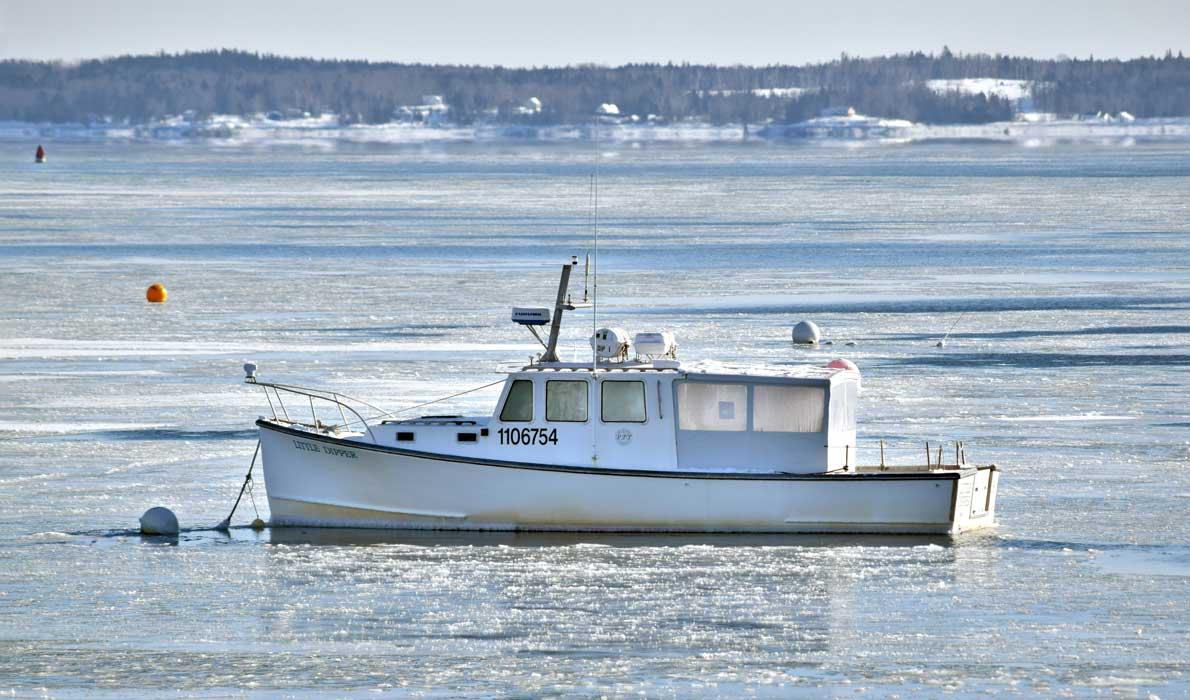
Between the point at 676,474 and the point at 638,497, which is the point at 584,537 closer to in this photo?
the point at 638,497

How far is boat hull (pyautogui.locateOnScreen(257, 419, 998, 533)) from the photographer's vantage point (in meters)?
24.3

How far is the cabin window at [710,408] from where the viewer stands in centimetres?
2467

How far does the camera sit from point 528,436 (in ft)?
80.8

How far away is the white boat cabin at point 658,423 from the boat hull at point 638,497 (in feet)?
0.77

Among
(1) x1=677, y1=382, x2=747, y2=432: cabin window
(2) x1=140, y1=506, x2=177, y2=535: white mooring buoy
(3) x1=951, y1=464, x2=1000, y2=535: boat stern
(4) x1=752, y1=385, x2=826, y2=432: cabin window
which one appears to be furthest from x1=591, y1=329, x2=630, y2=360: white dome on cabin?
(2) x1=140, y1=506, x2=177, y2=535: white mooring buoy

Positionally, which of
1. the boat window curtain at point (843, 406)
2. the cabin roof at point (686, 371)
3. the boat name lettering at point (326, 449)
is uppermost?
the cabin roof at point (686, 371)

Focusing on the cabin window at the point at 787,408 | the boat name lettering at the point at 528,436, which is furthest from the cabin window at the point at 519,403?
the cabin window at the point at 787,408

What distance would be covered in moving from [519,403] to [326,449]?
101 inches

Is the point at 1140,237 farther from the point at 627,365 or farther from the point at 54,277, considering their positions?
the point at 627,365

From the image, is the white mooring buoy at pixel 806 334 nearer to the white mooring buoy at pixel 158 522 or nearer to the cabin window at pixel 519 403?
the cabin window at pixel 519 403

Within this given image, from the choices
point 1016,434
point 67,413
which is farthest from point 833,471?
point 67,413

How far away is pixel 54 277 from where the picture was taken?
2317 inches

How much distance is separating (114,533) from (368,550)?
3.30 metres

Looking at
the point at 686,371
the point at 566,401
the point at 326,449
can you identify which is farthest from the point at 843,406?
the point at 326,449
